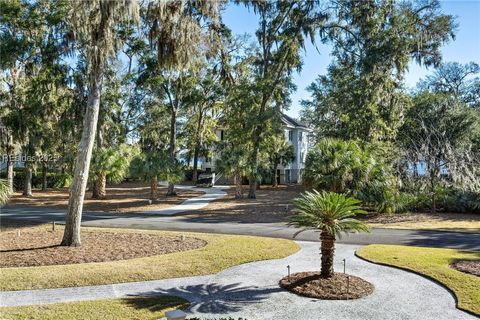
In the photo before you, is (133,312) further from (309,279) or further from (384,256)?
(384,256)

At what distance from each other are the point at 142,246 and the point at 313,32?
61.0 feet

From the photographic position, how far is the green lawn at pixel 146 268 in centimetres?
873

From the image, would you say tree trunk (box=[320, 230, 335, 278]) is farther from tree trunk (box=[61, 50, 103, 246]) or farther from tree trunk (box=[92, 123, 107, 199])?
tree trunk (box=[92, 123, 107, 199])

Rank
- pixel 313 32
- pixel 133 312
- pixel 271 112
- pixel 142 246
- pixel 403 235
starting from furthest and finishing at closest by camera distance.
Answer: pixel 271 112 < pixel 313 32 < pixel 403 235 < pixel 142 246 < pixel 133 312

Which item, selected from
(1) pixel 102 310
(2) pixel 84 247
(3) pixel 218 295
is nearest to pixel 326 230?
(3) pixel 218 295

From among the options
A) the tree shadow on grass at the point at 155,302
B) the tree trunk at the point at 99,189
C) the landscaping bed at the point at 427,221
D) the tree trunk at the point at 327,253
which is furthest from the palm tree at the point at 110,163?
the tree trunk at the point at 327,253

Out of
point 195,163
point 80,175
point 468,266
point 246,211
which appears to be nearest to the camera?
point 468,266

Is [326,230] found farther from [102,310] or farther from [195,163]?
[195,163]

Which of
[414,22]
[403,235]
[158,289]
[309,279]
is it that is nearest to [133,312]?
[158,289]

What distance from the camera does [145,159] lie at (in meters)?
26.6

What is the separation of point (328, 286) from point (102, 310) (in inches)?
176

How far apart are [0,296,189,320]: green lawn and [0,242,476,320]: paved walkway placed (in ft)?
1.18

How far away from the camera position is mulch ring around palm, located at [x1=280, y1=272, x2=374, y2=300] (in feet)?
26.4

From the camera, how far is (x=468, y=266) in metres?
9.95
